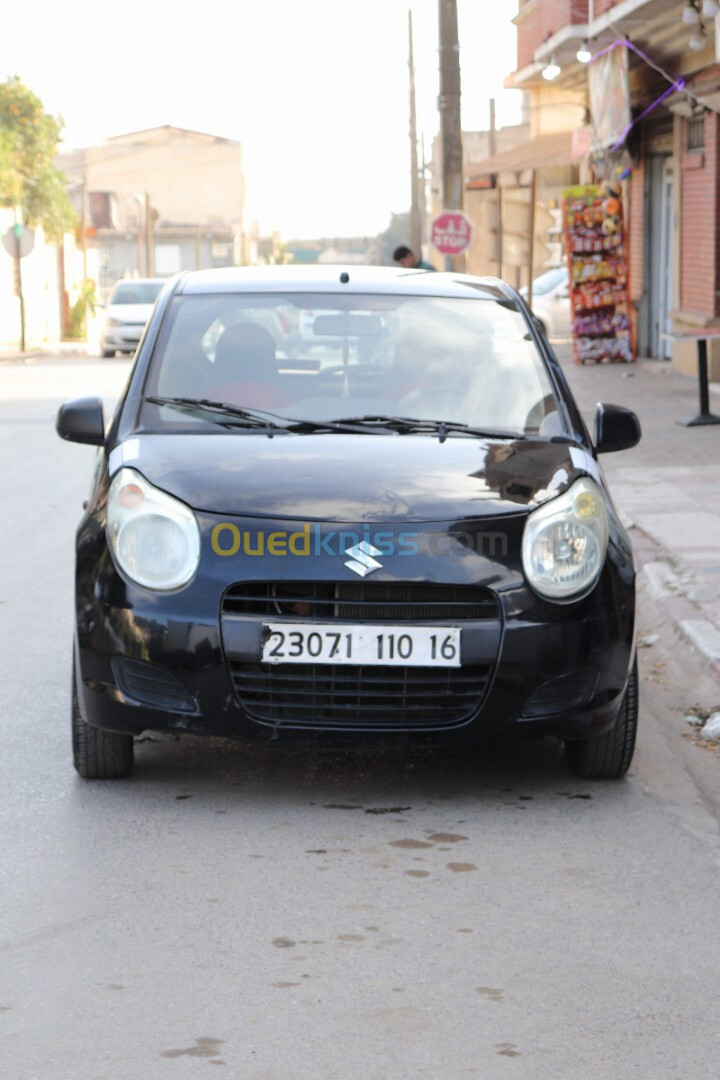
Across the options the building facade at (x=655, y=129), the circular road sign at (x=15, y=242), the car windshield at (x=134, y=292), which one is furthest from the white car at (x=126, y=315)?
the building facade at (x=655, y=129)

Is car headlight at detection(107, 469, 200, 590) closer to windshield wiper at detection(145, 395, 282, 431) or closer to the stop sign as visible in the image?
windshield wiper at detection(145, 395, 282, 431)

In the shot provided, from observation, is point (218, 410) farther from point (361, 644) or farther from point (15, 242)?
point (15, 242)

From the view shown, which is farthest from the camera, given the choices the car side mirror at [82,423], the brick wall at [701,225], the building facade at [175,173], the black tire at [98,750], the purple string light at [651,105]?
the building facade at [175,173]

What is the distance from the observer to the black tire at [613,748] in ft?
16.8

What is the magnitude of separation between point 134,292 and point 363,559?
31322 millimetres

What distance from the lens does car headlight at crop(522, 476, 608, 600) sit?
4793 mm

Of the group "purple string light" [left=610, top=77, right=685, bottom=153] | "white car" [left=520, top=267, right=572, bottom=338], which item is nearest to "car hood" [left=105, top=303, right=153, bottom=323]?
"white car" [left=520, top=267, right=572, bottom=338]

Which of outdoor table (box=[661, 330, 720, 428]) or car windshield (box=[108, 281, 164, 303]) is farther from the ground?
car windshield (box=[108, 281, 164, 303])

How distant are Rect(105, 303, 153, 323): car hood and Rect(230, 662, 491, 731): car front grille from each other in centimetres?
2844

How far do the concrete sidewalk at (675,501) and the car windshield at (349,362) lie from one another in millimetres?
1663

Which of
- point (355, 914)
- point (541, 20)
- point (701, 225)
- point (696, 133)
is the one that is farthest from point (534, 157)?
point (355, 914)

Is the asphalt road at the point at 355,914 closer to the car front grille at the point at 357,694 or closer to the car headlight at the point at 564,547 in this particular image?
the car front grille at the point at 357,694

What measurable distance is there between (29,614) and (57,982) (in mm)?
4424

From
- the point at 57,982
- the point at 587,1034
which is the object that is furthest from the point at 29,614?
the point at 587,1034
